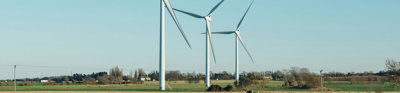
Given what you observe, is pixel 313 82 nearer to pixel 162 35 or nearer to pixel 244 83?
pixel 244 83

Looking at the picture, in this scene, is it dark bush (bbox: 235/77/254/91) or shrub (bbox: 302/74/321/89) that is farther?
shrub (bbox: 302/74/321/89)

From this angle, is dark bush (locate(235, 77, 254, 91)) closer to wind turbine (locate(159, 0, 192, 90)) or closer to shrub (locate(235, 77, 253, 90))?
shrub (locate(235, 77, 253, 90))

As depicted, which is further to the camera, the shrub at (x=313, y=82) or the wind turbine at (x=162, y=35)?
the shrub at (x=313, y=82)

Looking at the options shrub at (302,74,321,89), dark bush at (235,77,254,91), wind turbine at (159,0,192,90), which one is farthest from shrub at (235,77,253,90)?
shrub at (302,74,321,89)

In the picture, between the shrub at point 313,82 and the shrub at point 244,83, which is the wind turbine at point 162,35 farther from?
the shrub at point 313,82

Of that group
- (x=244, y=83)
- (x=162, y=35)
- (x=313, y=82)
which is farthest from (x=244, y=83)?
(x=313, y=82)

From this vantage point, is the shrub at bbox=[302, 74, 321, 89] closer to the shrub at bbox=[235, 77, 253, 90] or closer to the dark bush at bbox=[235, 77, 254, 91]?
the shrub at bbox=[235, 77, 253, 90]

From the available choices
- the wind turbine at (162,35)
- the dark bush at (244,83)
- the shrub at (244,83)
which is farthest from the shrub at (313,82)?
the wind turbine at (162,35)

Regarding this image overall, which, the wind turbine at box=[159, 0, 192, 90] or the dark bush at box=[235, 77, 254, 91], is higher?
the wind turbine at box=[159, 0, 192, 90]

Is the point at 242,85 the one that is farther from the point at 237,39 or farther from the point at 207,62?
the point at 237,39

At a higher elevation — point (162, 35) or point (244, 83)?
point (162, 35)

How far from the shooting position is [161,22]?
72625mm

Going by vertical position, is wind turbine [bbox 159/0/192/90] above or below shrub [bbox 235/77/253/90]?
above

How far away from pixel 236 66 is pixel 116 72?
97.7 metres
